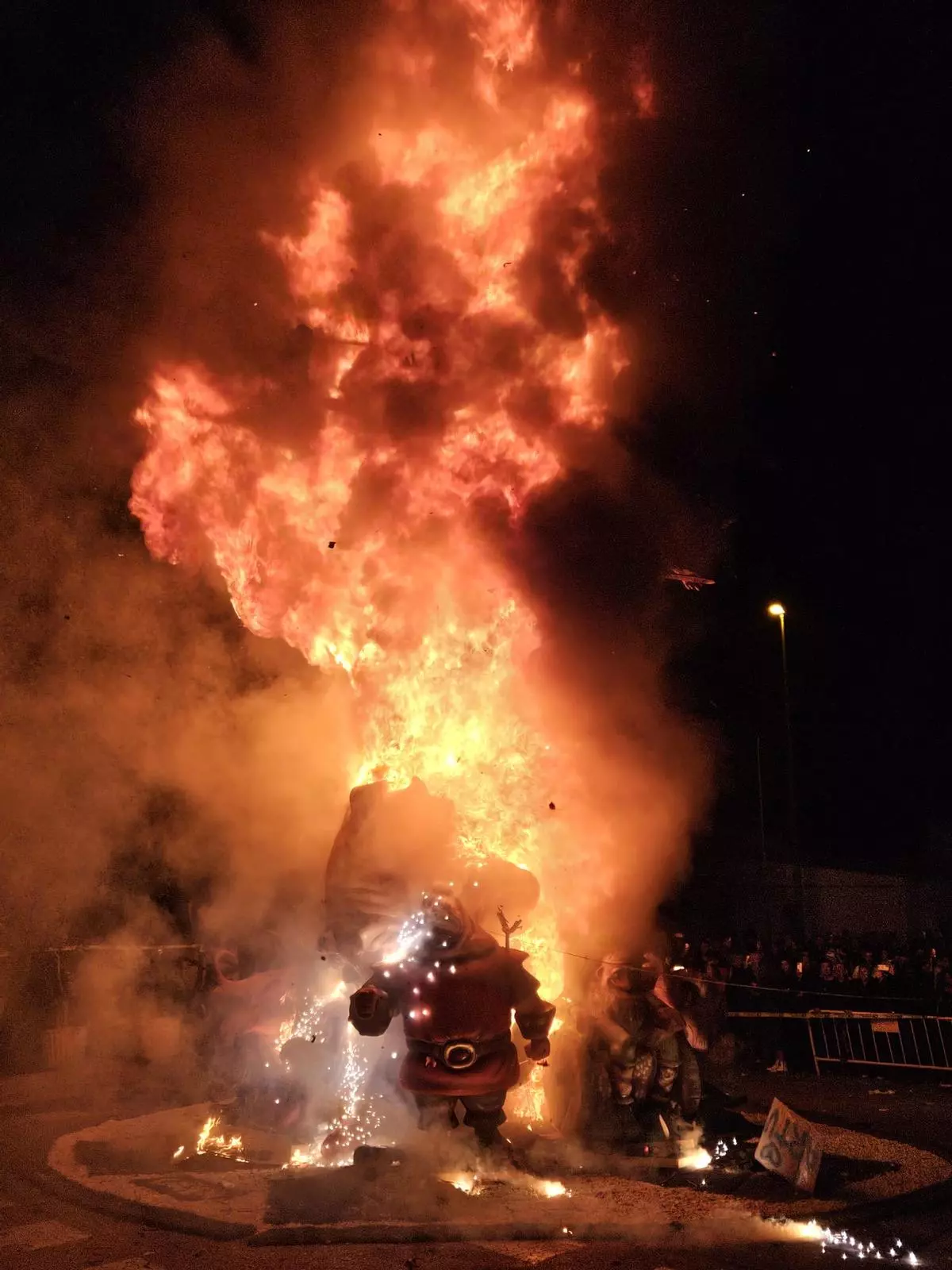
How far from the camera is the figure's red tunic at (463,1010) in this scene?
8297 millimetres

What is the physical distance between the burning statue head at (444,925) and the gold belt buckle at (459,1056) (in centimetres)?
86

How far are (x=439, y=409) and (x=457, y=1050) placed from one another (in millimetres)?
6694

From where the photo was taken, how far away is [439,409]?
1092 centimetres

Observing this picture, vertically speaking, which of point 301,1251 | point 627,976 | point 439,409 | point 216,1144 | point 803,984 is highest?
point 439,409

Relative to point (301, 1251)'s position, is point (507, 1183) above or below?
above

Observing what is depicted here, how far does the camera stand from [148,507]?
1197 centimetres

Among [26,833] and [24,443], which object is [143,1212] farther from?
[24,443]

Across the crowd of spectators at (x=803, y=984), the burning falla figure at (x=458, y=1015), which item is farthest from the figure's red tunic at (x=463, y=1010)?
the crowd of spectators at (x=803, y=984)

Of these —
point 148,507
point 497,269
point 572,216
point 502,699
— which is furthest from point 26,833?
point 572,216

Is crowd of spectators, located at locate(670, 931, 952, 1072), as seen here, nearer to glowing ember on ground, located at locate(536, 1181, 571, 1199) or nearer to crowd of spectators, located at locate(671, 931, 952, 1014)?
crowd of spectators, located at locate(671, 931, 952, 1014)

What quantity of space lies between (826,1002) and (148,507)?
11169mm

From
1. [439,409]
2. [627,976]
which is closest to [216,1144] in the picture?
[627,976]

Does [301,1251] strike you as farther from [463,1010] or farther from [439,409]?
[439,409]

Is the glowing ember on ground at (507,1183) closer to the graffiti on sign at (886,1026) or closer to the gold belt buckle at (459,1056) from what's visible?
the gold belt buckle at (459,1056)
